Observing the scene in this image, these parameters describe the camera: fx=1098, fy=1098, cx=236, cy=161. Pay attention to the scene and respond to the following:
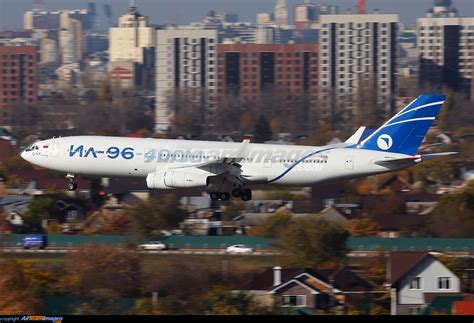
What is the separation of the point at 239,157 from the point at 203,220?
3627 cm

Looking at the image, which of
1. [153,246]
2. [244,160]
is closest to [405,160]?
[244,160]

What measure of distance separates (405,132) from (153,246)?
29507mm

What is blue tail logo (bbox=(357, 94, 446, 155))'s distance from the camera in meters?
60.4

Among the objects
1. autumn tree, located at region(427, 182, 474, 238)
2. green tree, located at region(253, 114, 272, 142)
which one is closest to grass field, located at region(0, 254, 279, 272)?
autumn tree, located at region(427, 182, 474, 238)

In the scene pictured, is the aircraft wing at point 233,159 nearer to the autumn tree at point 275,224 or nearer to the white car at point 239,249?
the white car at point 239,249

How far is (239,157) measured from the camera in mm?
59000

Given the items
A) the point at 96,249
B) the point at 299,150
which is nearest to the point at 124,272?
the point at 96,249

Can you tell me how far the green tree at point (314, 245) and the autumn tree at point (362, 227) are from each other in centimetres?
1170

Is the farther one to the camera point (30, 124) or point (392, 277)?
point (30, 124)

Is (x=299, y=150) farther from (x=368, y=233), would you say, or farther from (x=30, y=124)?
(x=30, y=124)

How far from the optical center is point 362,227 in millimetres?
92812

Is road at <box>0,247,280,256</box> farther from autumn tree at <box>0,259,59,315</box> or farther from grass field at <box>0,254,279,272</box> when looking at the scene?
autumn tree at <box>0,259,59,315</box>

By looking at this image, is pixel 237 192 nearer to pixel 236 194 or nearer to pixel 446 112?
pixel 236 194
